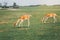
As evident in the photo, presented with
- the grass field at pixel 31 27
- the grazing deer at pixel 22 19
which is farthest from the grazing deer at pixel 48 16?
the grazing deer at pixel 22 19

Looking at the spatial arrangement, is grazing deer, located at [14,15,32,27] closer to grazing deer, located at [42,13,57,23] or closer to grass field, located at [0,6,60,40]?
grass field, located at [0,6,60,40]

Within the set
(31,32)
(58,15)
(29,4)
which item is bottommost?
(31,32)

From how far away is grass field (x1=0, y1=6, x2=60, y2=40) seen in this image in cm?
195

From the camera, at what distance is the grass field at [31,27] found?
195 cm

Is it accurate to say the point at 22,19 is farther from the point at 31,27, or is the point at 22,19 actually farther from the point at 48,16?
the point at 48,16

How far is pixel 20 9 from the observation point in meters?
1.99

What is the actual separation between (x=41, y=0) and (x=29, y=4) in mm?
147

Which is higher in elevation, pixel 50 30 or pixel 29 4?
pixel 29 4

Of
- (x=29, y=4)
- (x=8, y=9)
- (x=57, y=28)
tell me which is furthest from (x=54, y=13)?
(x=8, y=9)

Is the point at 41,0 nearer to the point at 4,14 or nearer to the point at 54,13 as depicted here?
the point at 54,13

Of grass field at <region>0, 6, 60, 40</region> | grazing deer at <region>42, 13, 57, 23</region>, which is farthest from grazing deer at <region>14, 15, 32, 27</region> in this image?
grazing deer at <region>42, 13, 57, 23</region>

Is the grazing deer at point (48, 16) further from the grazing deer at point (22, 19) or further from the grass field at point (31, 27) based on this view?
the grazing deer at point (22, 19)

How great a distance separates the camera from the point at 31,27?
1.97 meters

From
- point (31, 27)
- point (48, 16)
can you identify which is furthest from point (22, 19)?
point (48, 16)
